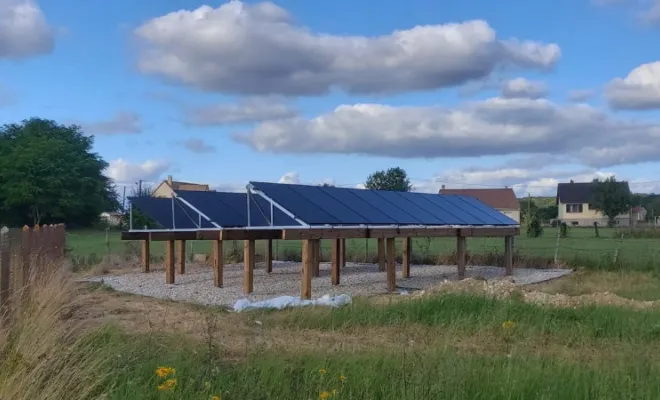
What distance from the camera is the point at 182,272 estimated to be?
816 inches

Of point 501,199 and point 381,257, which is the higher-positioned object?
point 501,199

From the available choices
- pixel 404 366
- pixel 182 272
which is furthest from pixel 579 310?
pixel 182 272

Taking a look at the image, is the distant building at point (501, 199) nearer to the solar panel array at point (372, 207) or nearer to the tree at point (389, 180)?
the tree at point (389, 180)

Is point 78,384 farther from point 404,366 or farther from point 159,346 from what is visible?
point 404,366

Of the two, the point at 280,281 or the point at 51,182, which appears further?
the point at 51,182

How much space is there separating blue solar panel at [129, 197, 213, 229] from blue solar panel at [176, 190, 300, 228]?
64 centimetres

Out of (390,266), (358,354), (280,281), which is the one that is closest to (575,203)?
(280,281)

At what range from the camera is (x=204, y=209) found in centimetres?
1886

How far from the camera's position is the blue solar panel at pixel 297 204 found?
14336 millimetres

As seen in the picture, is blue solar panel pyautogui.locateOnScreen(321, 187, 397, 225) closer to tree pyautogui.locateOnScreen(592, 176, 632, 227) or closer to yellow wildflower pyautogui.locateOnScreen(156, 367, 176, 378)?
yellow wildflower pyautogui.locateOnScreen(156, 367, 176, 378)

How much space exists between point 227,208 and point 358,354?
1344 centimetres

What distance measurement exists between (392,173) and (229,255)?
6161cm

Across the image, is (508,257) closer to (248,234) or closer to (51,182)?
(248,234)

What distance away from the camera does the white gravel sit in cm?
1539
